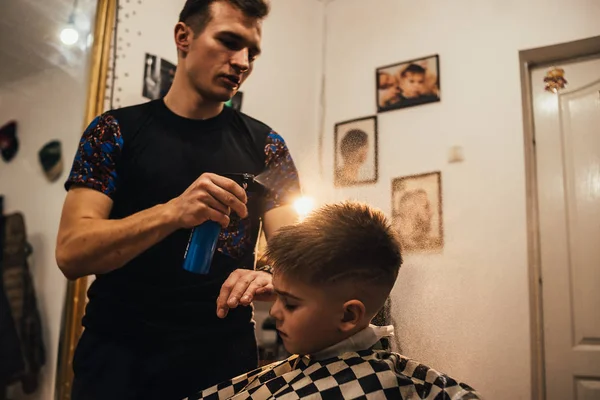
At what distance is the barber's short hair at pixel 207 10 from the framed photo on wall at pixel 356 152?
36cm

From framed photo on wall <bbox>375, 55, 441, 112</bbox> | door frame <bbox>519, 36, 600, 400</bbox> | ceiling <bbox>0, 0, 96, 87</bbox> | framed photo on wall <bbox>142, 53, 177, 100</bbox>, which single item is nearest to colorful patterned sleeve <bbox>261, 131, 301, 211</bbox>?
framed photo on wall <bbox>375, 55, 441, 112</bbox>

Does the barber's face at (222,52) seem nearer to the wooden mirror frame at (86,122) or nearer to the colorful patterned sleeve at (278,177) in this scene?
the colorful patterned sleeve at (278,177)

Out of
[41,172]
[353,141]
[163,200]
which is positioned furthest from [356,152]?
[41,172]

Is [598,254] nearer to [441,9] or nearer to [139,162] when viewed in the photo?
[441,9]

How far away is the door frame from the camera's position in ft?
4.01

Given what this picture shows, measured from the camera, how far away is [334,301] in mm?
861

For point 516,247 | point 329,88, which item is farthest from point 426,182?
point 329,88

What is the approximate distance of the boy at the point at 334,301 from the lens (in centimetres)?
83

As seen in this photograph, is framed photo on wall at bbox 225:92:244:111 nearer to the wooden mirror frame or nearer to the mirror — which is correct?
the mirror

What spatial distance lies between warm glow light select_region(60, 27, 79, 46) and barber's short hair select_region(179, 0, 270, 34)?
585 mm

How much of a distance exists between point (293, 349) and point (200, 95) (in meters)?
0.57

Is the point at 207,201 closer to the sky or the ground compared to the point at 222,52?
closer to the ground

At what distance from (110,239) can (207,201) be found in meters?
0.19

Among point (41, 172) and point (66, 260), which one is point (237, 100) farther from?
point (66, 260)
